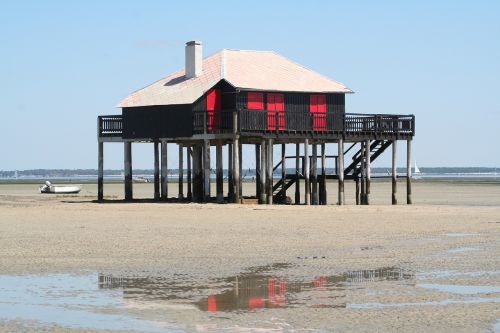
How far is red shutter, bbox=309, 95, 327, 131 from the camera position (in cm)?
4850

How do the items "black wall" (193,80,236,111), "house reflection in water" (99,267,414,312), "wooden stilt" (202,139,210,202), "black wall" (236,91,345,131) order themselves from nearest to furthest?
"house reflection in water" (99,267,414,312), "wooden stilt" (202,139,210,202), "black wall" (193,80,236,111), "black wall" (236,91,345,131)

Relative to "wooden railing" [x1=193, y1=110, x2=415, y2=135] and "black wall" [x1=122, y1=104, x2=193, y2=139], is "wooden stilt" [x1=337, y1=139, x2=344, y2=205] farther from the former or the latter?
"black wall" [x1=122, y1=104, x2=193, y2=139]

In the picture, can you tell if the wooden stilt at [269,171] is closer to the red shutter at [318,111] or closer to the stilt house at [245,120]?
the stilt house at [245,120]

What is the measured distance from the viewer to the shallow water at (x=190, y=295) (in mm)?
14750

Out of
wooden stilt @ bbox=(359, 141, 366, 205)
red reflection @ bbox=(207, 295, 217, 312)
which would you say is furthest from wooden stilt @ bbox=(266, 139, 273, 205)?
red reflection @ bbox=(207, 295, 217, 312)

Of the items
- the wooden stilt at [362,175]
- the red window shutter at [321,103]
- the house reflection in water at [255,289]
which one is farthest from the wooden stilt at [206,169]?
the house reflection in water at [255,289]

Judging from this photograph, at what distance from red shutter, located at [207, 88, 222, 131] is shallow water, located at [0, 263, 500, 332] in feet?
87.0

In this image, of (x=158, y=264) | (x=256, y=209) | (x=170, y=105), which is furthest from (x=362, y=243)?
(x=170, y=105)

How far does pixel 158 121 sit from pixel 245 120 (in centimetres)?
450

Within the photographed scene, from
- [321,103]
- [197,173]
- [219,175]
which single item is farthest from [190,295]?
[197,173]

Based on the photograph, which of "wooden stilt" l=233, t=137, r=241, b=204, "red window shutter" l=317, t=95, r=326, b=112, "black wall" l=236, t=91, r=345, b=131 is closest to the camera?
"wooden stilt" l=233, t=137, r=241, b=204

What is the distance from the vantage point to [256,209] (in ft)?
135

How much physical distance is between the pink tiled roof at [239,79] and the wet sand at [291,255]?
8.07 meters

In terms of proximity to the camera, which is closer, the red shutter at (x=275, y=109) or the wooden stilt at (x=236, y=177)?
the wooden stilt at (x=236, y=177)
